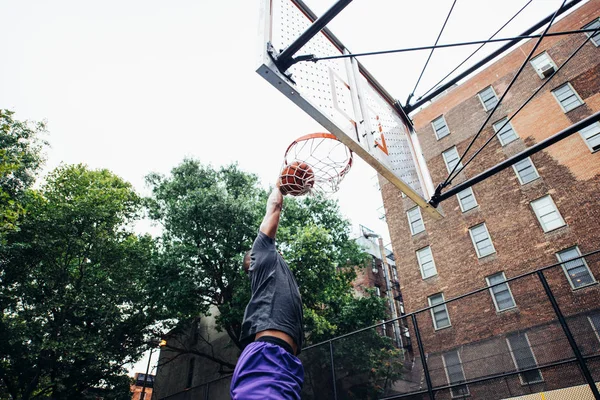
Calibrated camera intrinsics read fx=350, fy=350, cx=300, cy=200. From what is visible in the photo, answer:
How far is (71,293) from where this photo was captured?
13.4m

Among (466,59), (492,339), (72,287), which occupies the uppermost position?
(72,287)

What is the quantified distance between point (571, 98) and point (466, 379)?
47.9ft

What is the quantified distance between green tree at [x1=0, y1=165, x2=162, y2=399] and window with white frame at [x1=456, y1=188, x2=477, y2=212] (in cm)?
1459

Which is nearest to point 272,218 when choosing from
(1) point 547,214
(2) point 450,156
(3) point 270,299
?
(3) point 270,299

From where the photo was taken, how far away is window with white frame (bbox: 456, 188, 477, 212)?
17.1 meters

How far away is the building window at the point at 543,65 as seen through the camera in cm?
1714

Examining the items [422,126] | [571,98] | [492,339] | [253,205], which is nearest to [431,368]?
[492,339]

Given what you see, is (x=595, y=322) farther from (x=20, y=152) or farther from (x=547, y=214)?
(x=20, y=152)

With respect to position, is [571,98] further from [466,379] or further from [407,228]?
[466,379]

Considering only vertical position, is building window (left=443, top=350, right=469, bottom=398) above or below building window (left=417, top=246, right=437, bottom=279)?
below

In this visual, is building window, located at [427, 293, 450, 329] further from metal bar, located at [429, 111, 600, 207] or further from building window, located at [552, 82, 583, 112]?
building window, located at [552, 82, 583, 112]

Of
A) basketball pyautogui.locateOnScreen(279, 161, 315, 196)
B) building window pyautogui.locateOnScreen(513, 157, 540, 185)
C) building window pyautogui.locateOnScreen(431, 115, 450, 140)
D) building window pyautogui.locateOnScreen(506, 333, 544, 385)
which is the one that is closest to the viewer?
basketball pyautogui.locateOnScreen(279, 161, 315, 196)

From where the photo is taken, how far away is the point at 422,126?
21672mm

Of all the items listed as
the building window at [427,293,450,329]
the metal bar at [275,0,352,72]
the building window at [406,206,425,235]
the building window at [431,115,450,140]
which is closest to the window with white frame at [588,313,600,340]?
the building window at [427,293,450,329]
